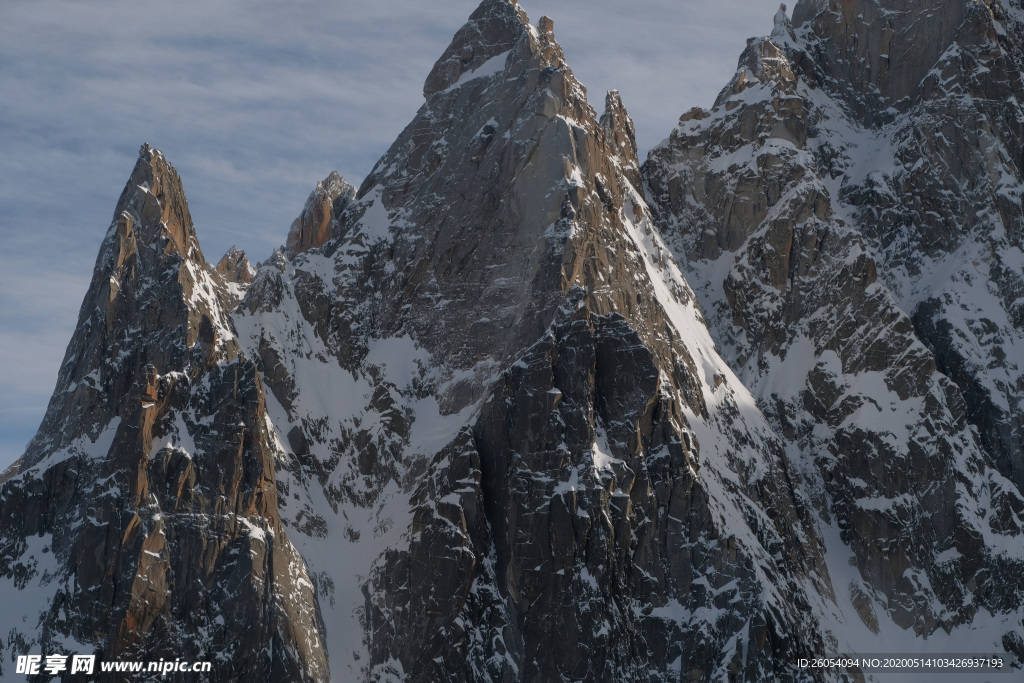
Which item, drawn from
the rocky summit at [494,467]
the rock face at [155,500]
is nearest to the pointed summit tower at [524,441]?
the rocky summit at [494,467]

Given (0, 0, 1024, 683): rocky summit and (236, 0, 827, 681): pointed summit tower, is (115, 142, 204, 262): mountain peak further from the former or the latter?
(236, 0, 827, 681): pointed summit tower

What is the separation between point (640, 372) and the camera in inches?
6826

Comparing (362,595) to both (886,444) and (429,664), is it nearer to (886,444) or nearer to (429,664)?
(429,664)

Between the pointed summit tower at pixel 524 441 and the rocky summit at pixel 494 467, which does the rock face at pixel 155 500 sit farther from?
the pointed summit tower at pixel 524 441

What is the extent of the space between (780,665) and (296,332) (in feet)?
207

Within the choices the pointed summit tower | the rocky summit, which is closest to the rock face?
the rocky summit

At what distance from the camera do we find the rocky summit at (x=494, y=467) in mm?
160500

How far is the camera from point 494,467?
170500 mm

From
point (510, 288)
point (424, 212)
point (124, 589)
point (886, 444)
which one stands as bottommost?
point (124, 589)

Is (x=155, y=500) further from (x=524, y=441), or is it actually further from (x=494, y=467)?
(x=524, y=441)

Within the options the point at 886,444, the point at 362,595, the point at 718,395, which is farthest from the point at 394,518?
the point at 886,444

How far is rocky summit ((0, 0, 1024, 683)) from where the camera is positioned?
16050 centimetres

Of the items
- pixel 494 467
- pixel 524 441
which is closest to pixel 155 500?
pixel 494 467

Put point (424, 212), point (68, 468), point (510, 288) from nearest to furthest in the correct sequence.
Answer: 1. point (68, 468)
2. point (510, 288)
3. point (424, 212)
